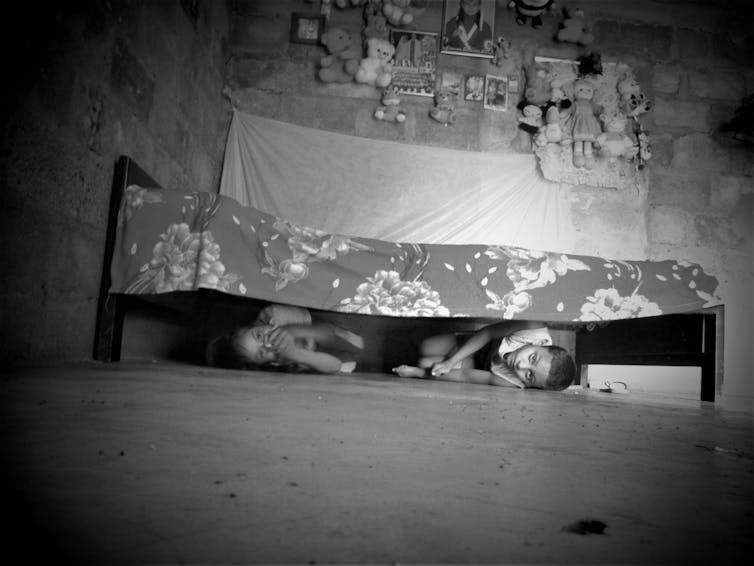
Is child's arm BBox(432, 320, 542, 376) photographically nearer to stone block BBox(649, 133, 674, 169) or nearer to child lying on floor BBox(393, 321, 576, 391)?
child lying on floor BBox(393, 321, 576, 391)

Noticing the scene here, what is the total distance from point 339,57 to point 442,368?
8.95 ft

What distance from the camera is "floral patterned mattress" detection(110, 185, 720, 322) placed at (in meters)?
2.00

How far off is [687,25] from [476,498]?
5.14 m

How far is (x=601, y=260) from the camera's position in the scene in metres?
2.41

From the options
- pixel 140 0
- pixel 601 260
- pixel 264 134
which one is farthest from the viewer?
pixel 264 134

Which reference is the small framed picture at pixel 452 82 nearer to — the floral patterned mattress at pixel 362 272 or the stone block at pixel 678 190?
the stone block at pixel 678 190

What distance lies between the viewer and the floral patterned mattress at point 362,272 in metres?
2.00

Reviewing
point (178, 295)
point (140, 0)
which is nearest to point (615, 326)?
point (178, 295)

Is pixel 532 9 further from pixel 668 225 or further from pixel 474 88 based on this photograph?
pixel 668 225

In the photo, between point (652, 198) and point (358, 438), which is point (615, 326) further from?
point (358, 438)

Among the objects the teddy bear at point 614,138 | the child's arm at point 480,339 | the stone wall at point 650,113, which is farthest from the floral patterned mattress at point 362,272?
the teddy bear at point 614,138

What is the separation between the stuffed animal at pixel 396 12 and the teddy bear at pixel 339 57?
0.32 m

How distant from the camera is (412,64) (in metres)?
4.01

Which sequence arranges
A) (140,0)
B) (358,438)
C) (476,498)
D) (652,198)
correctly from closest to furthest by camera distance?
(476,498) < (358,438) < (140,0) < (652,198)
